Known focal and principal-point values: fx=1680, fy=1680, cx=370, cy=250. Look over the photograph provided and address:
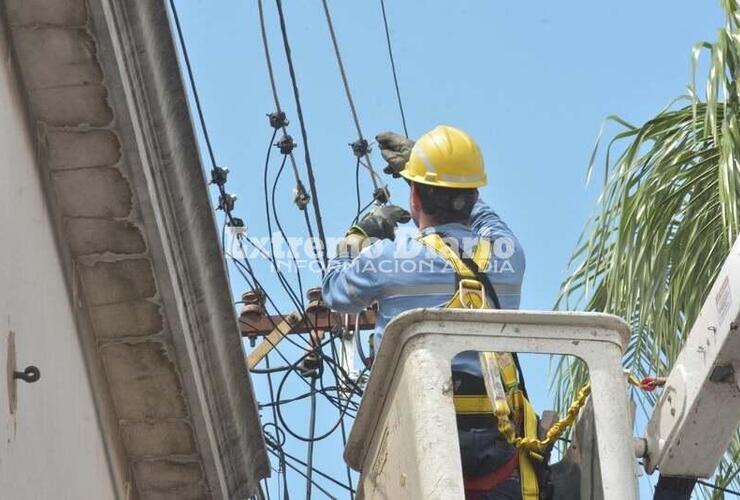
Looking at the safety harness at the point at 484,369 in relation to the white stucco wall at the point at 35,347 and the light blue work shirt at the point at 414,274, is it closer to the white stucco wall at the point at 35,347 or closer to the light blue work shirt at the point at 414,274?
the light blue work shirt at the point at 414,274

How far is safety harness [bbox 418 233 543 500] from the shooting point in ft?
Result: 18.7

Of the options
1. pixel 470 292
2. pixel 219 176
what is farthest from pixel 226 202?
pixel 470 292

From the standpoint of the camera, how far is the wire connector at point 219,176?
1080 cm

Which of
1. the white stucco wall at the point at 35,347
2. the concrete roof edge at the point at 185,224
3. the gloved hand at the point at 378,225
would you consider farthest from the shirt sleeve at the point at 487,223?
the white stucco wall at the point at 35,347

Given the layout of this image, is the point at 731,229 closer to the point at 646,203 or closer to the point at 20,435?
the point at 646,203

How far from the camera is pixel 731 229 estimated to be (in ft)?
23.2

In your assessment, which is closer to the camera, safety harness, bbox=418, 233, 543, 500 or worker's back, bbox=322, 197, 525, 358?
safety harness, bbox=418, 233, 543, 500

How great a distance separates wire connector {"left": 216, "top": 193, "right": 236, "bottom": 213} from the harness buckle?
503 centimetres

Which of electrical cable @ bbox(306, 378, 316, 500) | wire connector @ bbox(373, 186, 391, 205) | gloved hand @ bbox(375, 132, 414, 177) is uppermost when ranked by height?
gloved hand @ bbox(375, 132, 414, 177)

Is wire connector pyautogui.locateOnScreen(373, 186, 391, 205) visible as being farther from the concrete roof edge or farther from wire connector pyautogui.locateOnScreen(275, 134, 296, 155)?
the concrete roof edge

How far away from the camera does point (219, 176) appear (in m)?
10.8

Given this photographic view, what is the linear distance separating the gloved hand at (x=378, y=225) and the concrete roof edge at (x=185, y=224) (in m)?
0.65

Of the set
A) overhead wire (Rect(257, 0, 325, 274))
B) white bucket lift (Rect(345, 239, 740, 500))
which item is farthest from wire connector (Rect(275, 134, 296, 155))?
white bucket lift (Rect(345, 239, 740, 500))

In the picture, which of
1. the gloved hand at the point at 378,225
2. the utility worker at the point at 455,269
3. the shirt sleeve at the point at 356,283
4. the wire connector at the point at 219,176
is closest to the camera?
the utility worker at the point at 455,269
